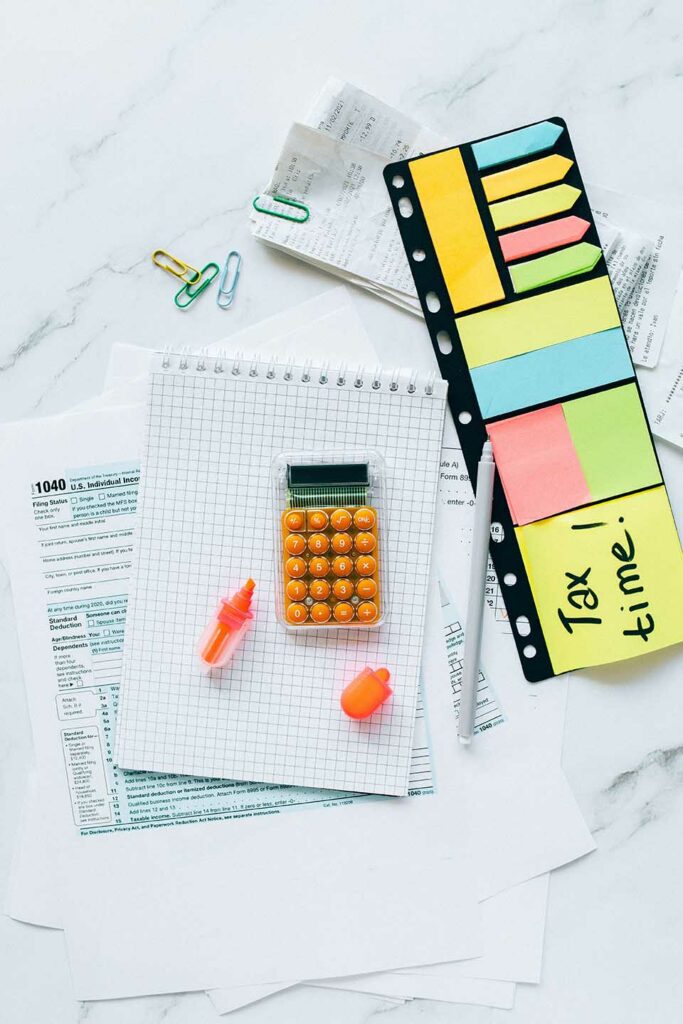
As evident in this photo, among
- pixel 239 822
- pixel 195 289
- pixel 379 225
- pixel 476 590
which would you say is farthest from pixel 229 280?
pixel 239 822

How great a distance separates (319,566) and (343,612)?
47 millimetres

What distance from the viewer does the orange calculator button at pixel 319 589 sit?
0.78 m

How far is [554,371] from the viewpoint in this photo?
0.79 meters

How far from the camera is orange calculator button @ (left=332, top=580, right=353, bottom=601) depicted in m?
0.77

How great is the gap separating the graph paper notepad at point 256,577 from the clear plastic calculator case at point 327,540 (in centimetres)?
2

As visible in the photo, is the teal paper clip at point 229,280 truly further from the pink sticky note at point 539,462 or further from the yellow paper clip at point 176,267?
the pink sticky note at point 539,462

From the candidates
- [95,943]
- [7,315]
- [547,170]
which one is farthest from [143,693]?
[547,170]

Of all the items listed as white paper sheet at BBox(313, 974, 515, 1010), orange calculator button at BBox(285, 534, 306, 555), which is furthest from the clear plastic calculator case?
white paper sheet at BBox(313, 974, 515, 1010)

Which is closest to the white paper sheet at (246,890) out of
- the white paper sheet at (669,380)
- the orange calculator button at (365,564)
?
the orange calculator button at (365,564)

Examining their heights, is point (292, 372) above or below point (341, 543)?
above

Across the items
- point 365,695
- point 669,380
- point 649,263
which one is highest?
point 649,263

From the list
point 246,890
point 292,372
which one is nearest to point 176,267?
point 292,372

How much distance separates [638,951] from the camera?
0.83 metres

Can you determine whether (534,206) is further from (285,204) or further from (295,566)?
(295,566)
